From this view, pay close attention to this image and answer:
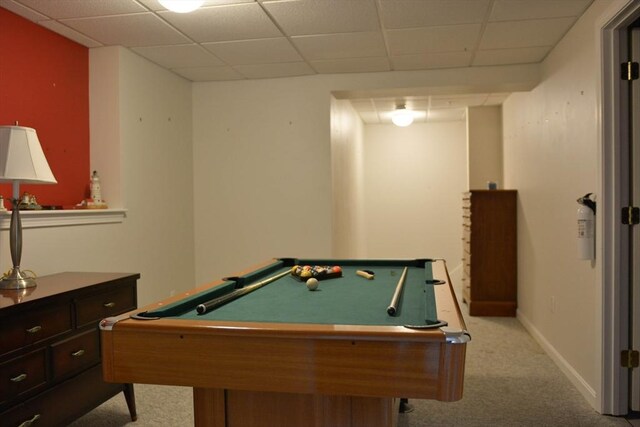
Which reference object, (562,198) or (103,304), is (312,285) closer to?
(103,304)

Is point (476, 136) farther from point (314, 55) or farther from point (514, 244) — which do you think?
point (314, 55)

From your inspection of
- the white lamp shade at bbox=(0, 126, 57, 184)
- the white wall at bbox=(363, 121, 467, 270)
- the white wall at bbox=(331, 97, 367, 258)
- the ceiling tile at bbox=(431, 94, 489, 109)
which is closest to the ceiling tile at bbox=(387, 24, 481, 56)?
the white wall at bbox=(331, 97, 367, 258)

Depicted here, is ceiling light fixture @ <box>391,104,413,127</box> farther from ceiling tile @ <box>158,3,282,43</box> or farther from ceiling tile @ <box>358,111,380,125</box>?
ceiling tile @ <box>158,3,282,43</box>

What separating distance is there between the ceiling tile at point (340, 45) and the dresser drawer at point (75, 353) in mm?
2462

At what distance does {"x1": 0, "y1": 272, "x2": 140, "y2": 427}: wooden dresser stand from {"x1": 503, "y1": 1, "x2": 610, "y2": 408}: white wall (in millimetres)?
2775

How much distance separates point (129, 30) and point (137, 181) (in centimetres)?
116

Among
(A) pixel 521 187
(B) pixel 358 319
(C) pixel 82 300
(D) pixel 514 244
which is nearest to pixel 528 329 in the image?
(D) pixel 514 244

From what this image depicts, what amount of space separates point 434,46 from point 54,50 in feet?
9.12

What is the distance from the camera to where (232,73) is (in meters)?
4.55

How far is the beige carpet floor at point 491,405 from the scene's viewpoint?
267 cm

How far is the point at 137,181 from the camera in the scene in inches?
154

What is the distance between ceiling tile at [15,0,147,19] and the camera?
2.85 metres

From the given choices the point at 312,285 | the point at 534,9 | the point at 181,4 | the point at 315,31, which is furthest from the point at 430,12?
the point at 312,285

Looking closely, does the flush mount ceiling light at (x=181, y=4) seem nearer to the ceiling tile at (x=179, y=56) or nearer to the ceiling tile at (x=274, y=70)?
the ceiling tile at (x=179, y=56)
